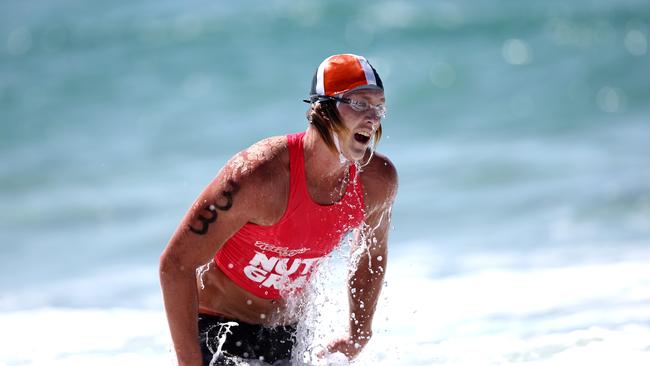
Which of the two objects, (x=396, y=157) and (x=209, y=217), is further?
(x=396, y=157)

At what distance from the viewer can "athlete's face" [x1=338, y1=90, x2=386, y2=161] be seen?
12.0 feet

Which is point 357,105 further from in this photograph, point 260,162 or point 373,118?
point 260,162

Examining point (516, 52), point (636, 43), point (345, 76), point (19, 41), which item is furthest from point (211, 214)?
point (19, 41)

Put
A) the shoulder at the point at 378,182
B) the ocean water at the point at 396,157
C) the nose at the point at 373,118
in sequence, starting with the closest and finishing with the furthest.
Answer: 1. the nose at the point at 373,118
2. the shoulder at the point at 378,182
3. the ocean water at the point at 396,157

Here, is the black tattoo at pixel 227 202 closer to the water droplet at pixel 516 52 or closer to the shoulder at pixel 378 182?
the shoulder at pixel 378 182

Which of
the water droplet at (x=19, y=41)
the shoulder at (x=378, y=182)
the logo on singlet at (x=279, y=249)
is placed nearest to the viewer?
the logo on singlet at (x=279, y=249)

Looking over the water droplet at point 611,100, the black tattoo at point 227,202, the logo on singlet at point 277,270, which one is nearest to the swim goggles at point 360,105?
the black tattoo at point 227,202

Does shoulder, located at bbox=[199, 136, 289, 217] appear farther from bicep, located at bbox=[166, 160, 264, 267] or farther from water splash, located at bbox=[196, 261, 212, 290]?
water splash, located at bbox=[196, 261, 212, 290]

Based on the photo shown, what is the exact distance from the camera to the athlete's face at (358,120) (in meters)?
3.66

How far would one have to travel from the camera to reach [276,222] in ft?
12.2

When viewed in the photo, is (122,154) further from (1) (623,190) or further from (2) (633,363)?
(2) (633,363)

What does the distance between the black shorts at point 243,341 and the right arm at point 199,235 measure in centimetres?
42

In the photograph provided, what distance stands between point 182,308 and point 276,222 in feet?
1.58

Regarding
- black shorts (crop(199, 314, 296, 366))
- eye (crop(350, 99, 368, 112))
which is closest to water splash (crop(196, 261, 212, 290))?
black shorts (crop(199, 314, 296, 366))
